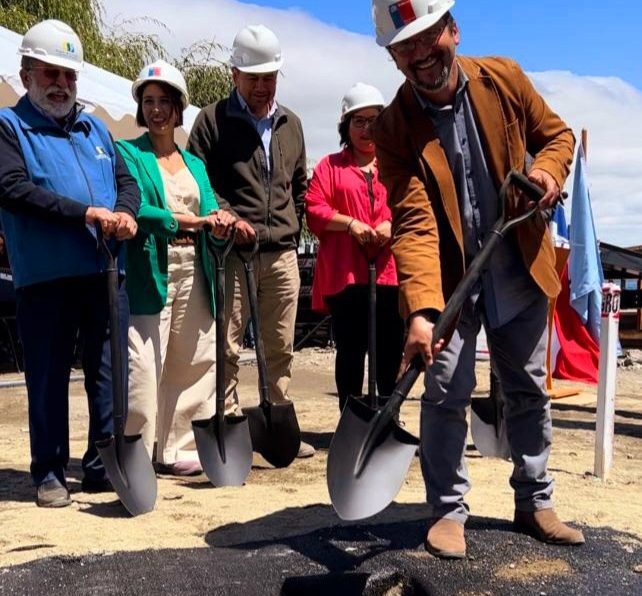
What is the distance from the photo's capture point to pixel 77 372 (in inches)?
398

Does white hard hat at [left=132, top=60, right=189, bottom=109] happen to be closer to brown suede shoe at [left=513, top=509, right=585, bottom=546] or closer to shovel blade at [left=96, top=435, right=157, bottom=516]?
shovel blade at [left=96, top=435, right=157, bottom=516]

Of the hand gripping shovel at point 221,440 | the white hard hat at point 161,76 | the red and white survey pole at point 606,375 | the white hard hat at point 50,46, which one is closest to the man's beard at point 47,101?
the white hard hat at point 50,46

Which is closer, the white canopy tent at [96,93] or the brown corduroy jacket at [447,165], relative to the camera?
the brown corduroy jacket at [447,165]

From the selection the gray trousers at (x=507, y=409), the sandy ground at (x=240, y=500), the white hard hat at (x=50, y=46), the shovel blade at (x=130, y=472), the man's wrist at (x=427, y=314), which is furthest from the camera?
the white hard hat at (x=50, y=46)

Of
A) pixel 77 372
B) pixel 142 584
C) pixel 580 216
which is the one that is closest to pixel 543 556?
pixel 142 584

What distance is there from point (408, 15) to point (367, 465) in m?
1.55

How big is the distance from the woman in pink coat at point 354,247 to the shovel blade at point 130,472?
1678 mm

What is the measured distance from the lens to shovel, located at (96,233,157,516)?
159 inches

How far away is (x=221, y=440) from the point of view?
4.59 meters

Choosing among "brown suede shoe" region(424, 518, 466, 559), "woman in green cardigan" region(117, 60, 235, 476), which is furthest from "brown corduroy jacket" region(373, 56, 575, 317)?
"woman in green cardigan" region(117, 60, 235, 476)

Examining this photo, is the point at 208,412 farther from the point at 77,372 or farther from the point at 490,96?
the point at 77,372

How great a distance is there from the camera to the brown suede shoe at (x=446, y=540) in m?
3.41

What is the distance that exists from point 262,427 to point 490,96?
2.28 meters

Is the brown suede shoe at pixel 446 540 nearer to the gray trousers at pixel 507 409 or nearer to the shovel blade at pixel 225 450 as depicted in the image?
the gray trousers at pixel 507 409
